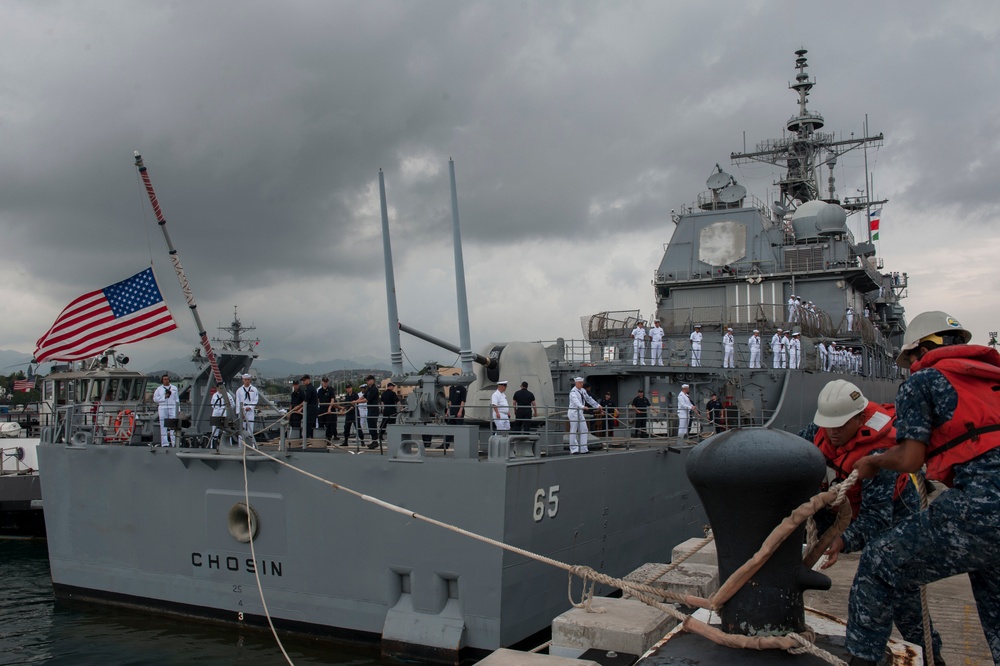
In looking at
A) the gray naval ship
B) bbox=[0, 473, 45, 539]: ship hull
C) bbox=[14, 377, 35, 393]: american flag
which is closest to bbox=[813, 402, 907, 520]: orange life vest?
the gray naval ship

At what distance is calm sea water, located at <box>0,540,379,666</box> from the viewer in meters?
9.03

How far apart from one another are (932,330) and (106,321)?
10.7 meters

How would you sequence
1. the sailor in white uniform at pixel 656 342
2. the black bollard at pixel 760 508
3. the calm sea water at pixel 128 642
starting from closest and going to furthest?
1. the black bollard at pixel 760 508
2. the calm sea water at pixel 128 642
3. the sailor in white uniform at pixel 656 342

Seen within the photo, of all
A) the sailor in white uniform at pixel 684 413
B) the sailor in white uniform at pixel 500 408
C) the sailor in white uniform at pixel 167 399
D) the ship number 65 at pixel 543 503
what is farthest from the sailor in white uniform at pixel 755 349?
the sailor in white uniform at pixel 167 399

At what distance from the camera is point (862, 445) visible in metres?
3.96

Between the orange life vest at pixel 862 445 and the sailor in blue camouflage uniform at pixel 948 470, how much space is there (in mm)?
635

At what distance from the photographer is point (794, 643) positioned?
330 cm

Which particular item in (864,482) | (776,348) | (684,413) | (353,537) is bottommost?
(353,537)

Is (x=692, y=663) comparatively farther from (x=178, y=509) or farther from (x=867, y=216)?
(x=867, y=216)

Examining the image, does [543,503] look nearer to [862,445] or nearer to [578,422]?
[578,422]

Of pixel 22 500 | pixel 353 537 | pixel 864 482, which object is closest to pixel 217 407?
pixel 353 537

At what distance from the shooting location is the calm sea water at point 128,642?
9.03 meters

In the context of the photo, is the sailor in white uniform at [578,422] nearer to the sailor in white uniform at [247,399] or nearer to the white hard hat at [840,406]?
the sailor in white uniform at [247,399]

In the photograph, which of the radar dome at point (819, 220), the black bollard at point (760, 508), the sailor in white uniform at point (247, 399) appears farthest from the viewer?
the radar dome at point (819, 220)
